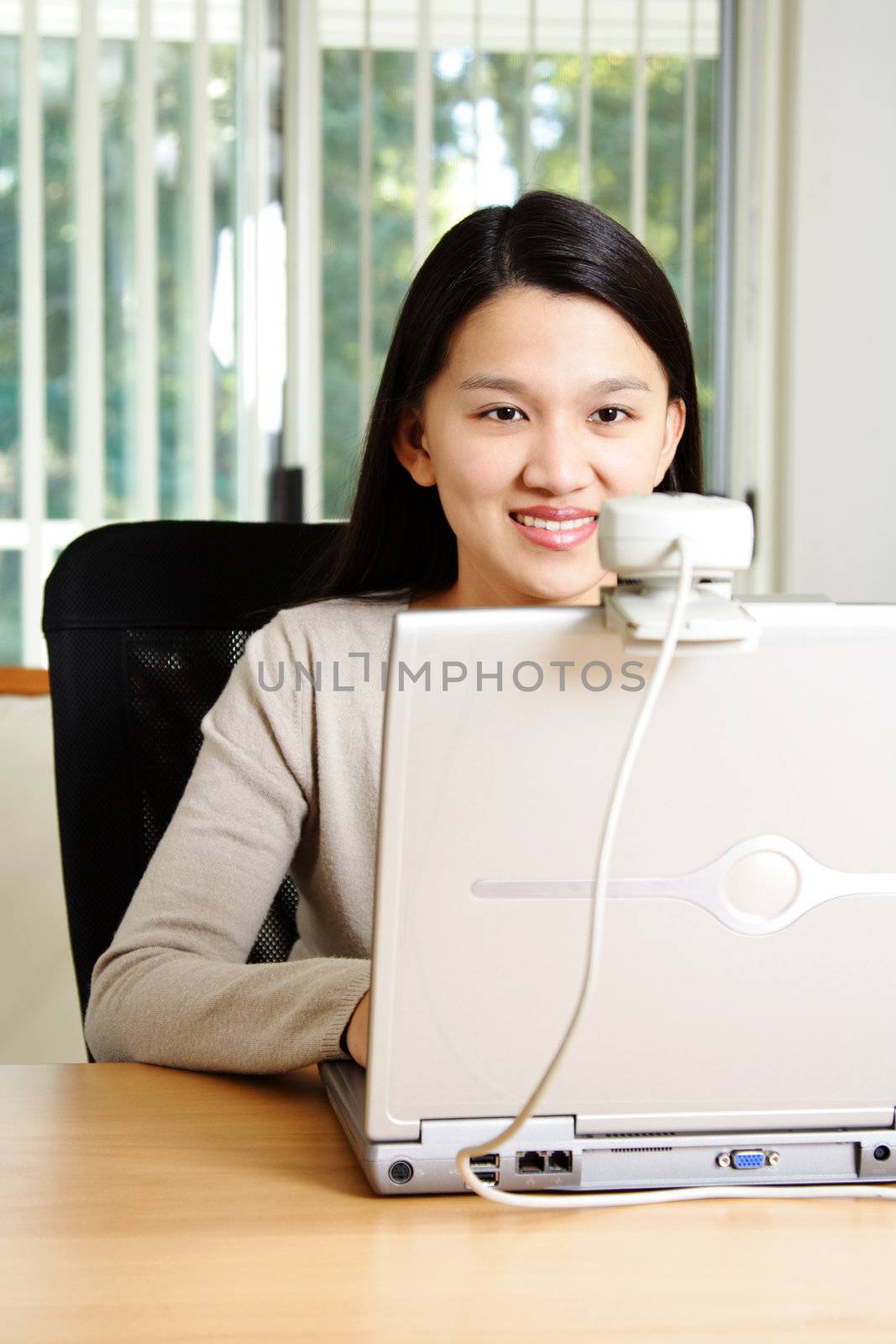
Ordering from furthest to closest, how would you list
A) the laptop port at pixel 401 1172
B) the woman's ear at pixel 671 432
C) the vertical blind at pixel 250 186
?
the vertical blind at pixel 250 186
the woman's ear at pixel 671 432
the laptop port at pixel 401 1172

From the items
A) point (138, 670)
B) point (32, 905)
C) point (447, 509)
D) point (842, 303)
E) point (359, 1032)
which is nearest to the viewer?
point (359, 1032)

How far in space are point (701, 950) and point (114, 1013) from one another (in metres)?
0.47

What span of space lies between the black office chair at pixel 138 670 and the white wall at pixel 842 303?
1.49 metres

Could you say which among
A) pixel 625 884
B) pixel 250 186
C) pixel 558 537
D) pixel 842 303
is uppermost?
pixel 250 186

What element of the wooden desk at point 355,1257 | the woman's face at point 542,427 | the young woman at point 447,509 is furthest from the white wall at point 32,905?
the wooden desk at point 355,1257

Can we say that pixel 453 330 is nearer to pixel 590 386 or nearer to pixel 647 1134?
pixel 590 386

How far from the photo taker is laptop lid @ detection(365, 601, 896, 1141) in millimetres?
622

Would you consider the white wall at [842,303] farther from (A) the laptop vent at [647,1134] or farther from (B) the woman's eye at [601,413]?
(A) the laptop vent at [647,1134]

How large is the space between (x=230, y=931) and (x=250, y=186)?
2078mm

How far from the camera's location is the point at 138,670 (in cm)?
130

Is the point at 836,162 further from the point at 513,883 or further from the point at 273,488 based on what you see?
the point at 513,883

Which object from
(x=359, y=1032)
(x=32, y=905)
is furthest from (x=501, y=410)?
(x=32, y=905)

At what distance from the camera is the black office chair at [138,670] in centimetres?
128

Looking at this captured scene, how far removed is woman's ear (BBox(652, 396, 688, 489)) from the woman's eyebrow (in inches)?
4.8
